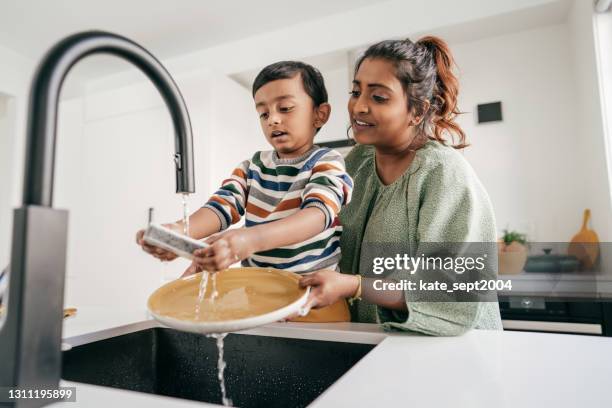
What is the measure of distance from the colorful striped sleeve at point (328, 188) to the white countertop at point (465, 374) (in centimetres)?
21

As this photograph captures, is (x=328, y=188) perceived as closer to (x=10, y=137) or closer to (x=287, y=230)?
(x=287, y=230)

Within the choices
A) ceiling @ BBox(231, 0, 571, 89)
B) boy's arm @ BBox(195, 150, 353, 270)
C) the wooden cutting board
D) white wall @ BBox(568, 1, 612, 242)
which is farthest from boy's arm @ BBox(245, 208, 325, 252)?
the wooden cutting board

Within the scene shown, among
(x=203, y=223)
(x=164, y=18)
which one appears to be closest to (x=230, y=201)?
(x=203, y=223)

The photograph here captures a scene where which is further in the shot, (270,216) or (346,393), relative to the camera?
(270,216)

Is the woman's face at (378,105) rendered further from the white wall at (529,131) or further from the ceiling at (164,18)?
the ceiling at (164,18)

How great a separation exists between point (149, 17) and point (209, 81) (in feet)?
1.71

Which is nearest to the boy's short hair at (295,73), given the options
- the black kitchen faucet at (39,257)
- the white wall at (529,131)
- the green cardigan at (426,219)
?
the green cardigan at (426,219)

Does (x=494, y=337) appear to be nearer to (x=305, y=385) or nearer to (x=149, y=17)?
(x=305, y=385)

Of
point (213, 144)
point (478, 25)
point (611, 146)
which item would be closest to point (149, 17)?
point (213, 144)

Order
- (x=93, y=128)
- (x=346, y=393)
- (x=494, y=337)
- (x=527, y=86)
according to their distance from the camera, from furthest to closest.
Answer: (x=93, y=128) → (x=527, y=86) → (x=494, y=337) → (x=346, y=393)

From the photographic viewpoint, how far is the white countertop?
1.37 ft

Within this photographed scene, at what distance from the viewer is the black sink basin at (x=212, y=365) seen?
0.71 metres

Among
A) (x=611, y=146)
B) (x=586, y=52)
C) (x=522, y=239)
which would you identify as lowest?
(x=522, y=239)

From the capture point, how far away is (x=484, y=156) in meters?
2.46
